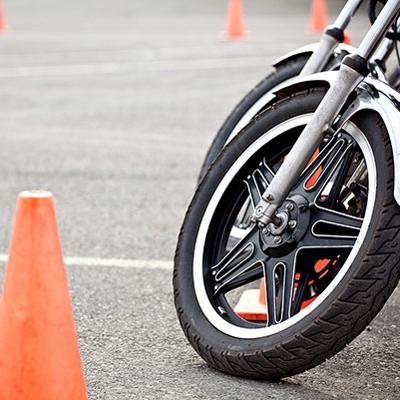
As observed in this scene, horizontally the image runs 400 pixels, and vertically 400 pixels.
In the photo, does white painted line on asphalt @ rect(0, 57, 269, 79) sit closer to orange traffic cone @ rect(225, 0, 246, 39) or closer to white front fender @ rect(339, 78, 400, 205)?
orange traffic cone @ rect(225, 0, 246, 39)

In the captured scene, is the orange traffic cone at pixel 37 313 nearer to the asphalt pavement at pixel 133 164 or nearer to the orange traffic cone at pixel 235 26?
the asphalt pavement at pixel 133 164

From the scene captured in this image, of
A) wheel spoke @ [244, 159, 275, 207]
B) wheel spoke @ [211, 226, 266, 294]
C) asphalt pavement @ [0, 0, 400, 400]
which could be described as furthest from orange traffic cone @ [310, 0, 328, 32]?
wheel spoke @ [211, 226, 266, 294]

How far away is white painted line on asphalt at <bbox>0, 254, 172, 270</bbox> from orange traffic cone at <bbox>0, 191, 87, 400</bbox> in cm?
214

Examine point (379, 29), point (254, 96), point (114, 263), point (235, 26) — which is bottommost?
point (235, 26)

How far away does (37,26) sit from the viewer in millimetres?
18578

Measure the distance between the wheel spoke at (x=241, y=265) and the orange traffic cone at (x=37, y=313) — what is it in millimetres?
818

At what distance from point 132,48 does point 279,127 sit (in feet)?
36.4

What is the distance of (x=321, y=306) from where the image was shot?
12.3ft

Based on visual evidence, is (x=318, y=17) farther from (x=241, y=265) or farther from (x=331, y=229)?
(x=331, y=229)

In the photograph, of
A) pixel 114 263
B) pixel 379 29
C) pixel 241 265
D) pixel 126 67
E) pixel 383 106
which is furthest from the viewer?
pixel 126 67

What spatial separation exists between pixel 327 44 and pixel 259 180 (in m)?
0.90

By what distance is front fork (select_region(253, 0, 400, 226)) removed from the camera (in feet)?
13.0

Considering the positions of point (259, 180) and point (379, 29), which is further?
point (259, 180)

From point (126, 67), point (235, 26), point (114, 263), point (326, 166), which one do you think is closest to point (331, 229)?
point (326, 166)
